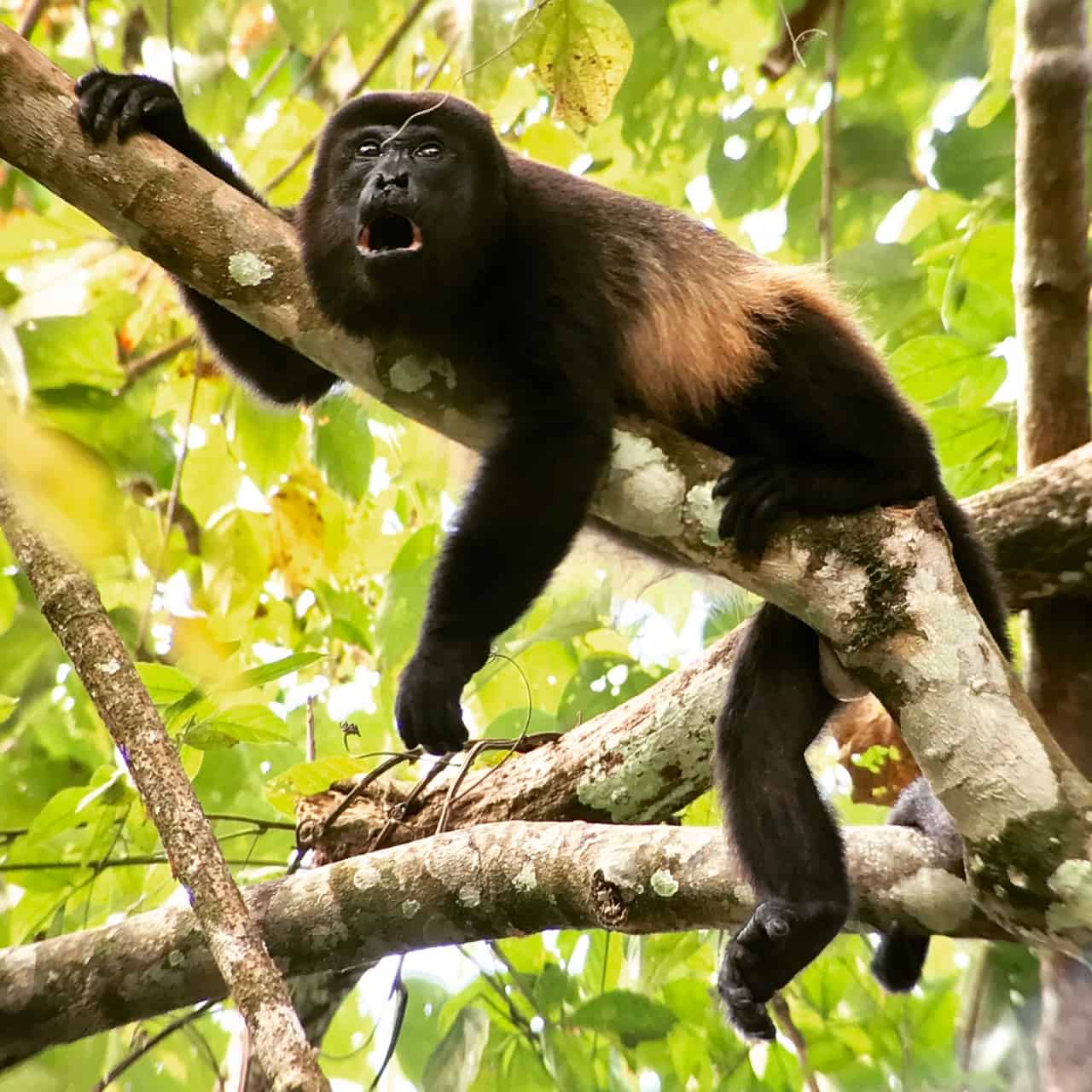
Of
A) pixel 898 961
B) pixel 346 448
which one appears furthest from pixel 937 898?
pixel 346 448

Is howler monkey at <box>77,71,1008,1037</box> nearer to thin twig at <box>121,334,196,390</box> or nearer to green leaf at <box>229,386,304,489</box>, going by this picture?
green leaf at <box>229,386,304,489</box>

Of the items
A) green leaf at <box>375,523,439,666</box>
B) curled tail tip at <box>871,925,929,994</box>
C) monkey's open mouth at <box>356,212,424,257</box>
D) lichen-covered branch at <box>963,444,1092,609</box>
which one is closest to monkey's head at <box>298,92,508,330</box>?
monkey's open mouth at <box>356,212,424,257</box>

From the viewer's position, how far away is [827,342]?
269 cm

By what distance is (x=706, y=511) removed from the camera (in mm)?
2131

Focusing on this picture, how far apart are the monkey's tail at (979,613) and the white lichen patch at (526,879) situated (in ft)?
2.38

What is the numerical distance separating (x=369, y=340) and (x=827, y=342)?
1.01m

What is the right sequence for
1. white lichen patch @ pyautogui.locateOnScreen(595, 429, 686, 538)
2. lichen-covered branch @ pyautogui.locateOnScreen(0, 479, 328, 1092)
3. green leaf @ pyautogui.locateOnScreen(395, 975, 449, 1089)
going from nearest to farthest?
lichen-covered branch @ pyautogui.locateOnScreen(0, 479, 328, 1092), white lichen patch @ pyautogui.locateOnScreen(595, 429, 686, 538), green leaf @ pyautogui.locateOnScreen(395, 975, 449, 1089)

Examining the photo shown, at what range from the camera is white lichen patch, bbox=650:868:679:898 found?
2188 mm

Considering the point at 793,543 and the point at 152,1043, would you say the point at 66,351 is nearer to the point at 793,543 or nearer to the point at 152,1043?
the point at 152,1043

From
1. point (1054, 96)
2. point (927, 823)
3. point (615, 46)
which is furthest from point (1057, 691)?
point (615, 46)

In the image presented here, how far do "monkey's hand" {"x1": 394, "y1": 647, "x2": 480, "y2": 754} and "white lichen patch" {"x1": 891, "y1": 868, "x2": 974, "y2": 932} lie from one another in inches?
33.1

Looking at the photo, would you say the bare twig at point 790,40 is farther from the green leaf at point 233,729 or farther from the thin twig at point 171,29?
the green leaf at point 233,729

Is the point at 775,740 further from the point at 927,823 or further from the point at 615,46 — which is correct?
the point at 615,46

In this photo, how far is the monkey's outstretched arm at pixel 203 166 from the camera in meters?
2.10
